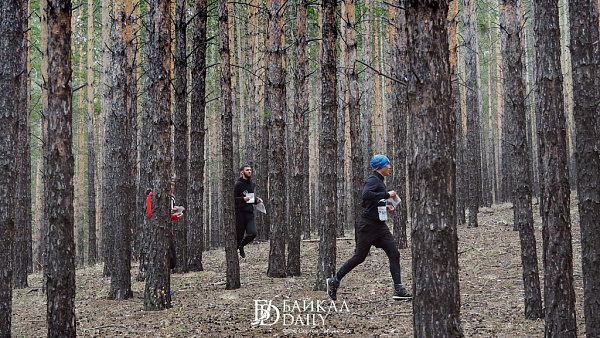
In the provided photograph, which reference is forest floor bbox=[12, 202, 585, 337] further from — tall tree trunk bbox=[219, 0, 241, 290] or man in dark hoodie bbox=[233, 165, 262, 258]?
man in dark hoodie bbox=[233, 165, 262, 258]

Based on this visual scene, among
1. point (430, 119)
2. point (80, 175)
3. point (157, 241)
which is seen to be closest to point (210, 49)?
point (80, 175)

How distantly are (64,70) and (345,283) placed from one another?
5.65 m

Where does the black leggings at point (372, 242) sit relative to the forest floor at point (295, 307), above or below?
above

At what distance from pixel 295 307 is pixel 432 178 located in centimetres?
388

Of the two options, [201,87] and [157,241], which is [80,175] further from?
[157,241]

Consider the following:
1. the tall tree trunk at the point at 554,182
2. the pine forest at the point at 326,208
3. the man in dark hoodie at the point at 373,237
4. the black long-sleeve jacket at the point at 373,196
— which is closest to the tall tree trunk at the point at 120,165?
the pine forest at the point at 326,208

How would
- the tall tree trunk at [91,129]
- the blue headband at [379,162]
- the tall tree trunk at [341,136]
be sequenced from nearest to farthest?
the blue headband at [379,162]
the tall tree trunk at [341,136]
the tall tree trunk at [91,129]

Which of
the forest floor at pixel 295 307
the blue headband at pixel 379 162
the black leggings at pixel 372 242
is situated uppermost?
the blue headband at pixel 379 162

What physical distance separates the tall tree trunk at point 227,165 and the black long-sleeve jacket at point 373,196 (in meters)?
2.20

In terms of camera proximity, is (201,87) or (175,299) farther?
(201,87)

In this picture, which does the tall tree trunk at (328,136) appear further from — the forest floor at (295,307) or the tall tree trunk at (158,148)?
the tall tree trunk at (158,148)

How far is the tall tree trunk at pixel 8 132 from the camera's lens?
5.42m

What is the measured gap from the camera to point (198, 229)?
34.4 feet

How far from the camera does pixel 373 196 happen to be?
719cm
